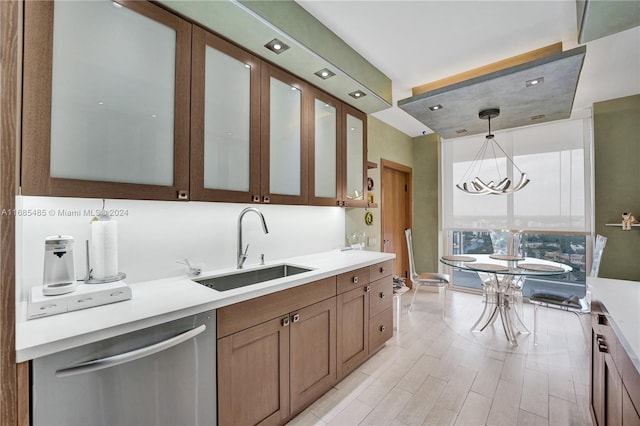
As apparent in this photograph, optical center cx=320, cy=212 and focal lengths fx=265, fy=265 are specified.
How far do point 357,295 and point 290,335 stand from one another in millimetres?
803

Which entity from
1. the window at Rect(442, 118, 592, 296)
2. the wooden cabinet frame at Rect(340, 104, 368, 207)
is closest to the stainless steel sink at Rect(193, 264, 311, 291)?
the wooden cabinet frame at Rect(340, 104, 368, 207)

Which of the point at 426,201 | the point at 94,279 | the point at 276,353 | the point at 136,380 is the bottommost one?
the point at 276,353

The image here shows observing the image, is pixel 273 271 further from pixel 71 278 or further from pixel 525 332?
pixel 525 332

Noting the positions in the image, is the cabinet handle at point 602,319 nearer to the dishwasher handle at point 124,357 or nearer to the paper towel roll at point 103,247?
the dishwasher handle at point 124,357

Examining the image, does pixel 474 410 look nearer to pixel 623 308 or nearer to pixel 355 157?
pixel 623 308

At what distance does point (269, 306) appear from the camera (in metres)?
1.58

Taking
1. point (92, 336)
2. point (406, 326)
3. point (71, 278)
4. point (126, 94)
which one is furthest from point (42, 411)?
point (406, 326)

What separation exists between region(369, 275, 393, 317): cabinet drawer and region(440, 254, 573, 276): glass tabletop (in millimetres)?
908

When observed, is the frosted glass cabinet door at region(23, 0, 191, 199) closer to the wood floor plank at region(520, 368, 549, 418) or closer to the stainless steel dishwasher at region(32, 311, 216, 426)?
the stainless steel dishwasher at region(32, 311, 216, 426)

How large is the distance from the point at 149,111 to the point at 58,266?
2.84 ft

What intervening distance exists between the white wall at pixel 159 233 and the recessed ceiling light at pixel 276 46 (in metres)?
1.20

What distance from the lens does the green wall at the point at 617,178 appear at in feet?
11.1

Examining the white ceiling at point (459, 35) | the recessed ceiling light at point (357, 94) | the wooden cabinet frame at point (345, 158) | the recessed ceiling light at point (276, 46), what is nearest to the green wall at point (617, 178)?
the white ceiling at point (459, 35)

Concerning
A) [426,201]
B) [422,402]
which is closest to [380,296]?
[422,402]
